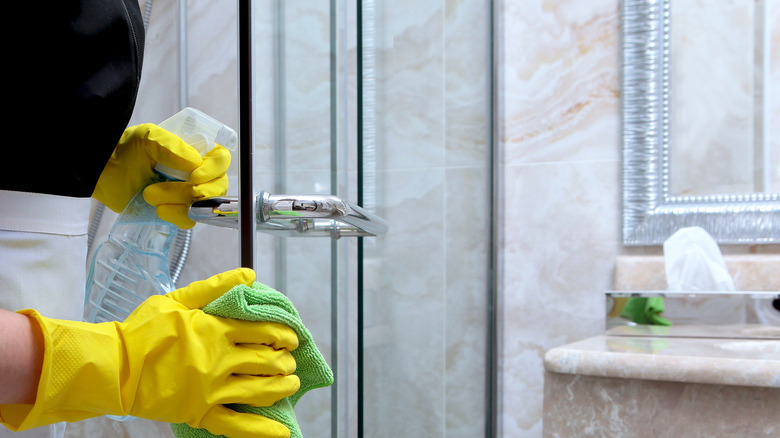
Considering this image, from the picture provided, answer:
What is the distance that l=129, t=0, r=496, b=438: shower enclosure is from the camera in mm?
628

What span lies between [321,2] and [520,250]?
811 millimetres

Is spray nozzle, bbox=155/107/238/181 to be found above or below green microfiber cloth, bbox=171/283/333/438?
above

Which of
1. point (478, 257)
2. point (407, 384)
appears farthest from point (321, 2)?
point (478, 257)

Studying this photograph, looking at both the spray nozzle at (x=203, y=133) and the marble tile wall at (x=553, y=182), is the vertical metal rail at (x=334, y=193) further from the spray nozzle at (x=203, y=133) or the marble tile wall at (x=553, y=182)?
the marble tile wall at (x=553, y=182)

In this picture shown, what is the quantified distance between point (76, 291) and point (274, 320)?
23 centimetres

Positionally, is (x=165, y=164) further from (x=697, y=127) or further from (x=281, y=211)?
(x=697, y=127)

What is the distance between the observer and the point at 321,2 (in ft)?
2.10

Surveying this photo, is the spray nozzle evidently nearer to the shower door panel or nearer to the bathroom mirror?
the shower door panel

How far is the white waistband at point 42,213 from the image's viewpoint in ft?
1.57

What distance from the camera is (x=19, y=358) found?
0.37m

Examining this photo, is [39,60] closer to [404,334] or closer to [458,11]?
[404,334]

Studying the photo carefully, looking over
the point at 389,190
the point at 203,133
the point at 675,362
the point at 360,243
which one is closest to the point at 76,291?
the point at 203,133

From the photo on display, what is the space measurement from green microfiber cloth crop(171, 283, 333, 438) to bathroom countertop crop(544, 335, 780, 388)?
0.50 meters

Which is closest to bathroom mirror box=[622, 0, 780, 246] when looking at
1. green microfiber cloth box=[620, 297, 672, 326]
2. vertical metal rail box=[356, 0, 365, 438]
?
green microfiber cloth box=[620, 297, 672, 326]
